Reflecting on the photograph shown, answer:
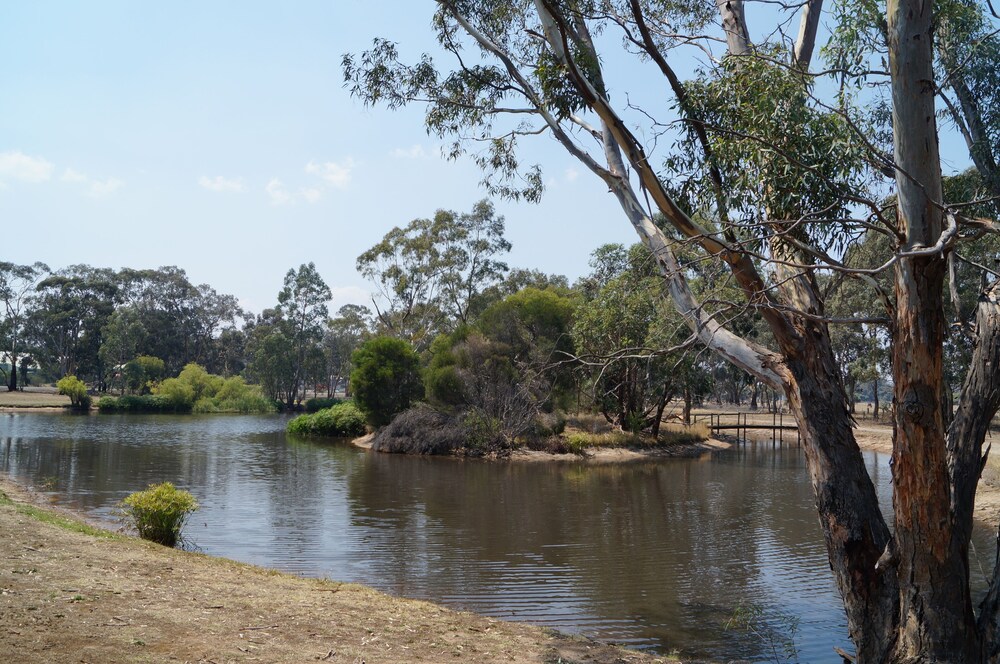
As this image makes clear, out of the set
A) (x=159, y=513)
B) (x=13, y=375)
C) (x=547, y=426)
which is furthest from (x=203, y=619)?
(x=13, y=375)

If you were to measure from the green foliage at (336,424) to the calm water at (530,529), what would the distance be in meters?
8.07

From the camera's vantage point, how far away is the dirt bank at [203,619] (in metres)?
5.12

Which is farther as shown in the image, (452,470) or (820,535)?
(452,470)

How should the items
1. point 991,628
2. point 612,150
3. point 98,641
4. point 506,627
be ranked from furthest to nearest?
point 612,150 → point 506,627 → point 991,628 → point 98,641

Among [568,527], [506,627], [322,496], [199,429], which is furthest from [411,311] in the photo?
[506,627]

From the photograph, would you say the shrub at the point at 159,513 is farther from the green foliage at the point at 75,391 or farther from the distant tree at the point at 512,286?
the green foliage at the point at 75,391

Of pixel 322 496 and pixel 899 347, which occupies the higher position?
pixel 899 347

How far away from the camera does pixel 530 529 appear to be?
1441 centimetres

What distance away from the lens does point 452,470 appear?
24.8 m

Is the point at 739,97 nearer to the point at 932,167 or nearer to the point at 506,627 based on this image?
the point at 932,167

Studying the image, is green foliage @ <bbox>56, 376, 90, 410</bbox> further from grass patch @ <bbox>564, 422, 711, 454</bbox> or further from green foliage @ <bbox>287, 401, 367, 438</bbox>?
grass patch @ <bbox>564, 422, 711, 454</bbox>

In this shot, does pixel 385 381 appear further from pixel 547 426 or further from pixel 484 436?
pixel 547 426

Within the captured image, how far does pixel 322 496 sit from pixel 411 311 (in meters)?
30.1

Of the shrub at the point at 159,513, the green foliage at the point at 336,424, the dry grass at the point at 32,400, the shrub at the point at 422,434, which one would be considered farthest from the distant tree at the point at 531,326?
the dry grass at the point at 32,400
